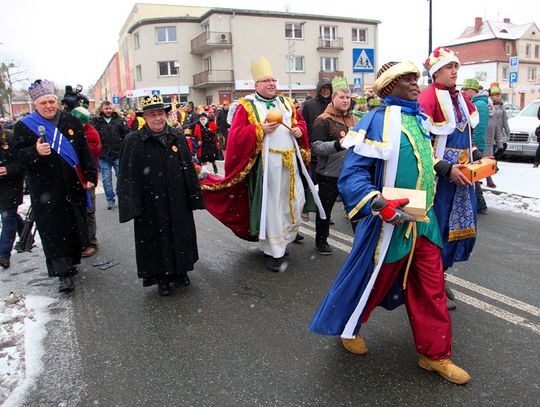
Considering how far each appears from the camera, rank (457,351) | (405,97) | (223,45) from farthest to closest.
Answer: (223,45), (457,351), (405,97)

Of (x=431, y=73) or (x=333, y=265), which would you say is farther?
(x=333, y=265)

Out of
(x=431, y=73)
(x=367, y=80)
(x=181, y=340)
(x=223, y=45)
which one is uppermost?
(x=223, y=45)

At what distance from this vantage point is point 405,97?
116 inches

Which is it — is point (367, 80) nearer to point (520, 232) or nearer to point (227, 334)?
point (520, 232)

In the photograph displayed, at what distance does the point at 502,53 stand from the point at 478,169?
193ft

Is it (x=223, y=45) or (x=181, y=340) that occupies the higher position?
(x=223, y=45)

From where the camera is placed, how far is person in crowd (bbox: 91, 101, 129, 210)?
29.7 ft

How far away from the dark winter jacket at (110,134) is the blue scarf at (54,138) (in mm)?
4332

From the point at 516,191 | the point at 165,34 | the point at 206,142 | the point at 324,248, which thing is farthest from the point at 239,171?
the point at 165,34

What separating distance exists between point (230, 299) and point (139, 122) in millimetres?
5684

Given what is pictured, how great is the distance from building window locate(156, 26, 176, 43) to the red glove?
43974 millimetres

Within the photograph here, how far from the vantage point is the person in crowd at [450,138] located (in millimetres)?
3627

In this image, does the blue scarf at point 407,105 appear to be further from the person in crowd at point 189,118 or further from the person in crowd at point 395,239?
the person in crowd at point 189,118

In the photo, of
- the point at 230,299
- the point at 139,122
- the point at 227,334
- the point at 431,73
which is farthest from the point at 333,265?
the point at 139,122
